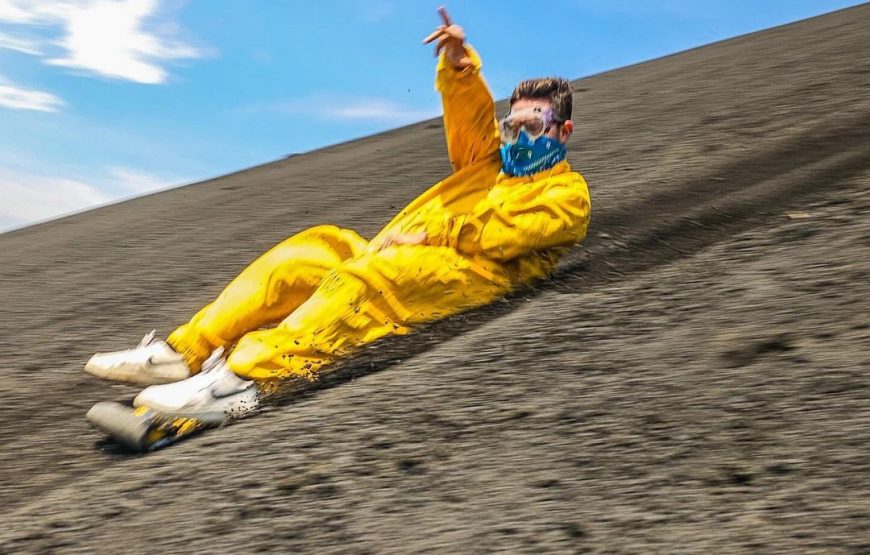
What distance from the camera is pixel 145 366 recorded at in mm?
3572

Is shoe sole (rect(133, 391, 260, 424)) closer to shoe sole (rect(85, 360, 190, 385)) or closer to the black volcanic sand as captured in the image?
the black volcanic sand

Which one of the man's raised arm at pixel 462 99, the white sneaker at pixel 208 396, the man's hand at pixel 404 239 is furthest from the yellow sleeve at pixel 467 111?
the white sneaker at pixel 208 396

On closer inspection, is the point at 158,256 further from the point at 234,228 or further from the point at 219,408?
the point at 219,408

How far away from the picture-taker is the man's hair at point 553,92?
3918 millimetres

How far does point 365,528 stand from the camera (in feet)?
8.16

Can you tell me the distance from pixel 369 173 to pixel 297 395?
5.09 metres

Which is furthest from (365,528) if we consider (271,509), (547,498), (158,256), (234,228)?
(234,228)

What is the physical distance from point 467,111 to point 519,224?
0.68 metres

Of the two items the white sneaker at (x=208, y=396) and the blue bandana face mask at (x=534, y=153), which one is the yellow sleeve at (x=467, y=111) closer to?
the blue bandana face mask at (x=534, y=153)

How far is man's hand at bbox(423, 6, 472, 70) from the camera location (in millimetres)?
3801

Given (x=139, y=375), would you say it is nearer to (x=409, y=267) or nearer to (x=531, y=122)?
(x=409, y=267)

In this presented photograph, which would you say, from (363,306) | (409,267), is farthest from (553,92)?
(363,306)

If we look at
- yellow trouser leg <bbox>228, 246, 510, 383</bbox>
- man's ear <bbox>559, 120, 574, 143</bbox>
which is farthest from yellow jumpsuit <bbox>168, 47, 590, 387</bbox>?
man's ear <bbox>559, 120, 574, 143</bbox>

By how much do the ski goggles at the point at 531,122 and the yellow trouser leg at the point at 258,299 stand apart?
90cm
